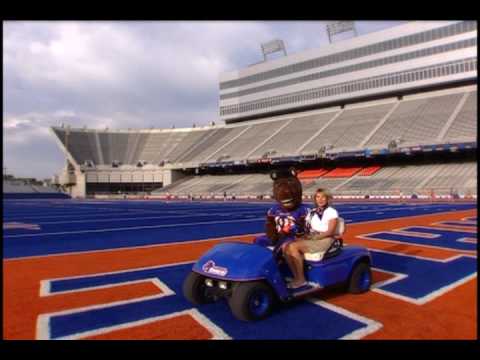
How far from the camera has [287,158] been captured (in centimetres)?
4881

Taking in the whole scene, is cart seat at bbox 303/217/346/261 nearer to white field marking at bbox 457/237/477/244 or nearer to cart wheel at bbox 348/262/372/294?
cart wheel at bbox 348/262/372/294

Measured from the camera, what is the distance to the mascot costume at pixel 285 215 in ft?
16.0

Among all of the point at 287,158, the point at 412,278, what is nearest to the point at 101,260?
the point at 412,278

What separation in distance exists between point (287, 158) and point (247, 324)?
45.5m

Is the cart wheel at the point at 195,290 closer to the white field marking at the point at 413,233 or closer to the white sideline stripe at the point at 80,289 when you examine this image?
the white sideline stripe at the point at 80,289

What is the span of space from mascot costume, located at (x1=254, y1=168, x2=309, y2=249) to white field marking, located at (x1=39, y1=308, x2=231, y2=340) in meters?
1.36

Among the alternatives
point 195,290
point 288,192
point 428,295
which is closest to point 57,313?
point 195,290

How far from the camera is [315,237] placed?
4.94 m

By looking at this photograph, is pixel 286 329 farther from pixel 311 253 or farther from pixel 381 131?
pixel 381 131

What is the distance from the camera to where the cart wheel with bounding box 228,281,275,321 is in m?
3.96

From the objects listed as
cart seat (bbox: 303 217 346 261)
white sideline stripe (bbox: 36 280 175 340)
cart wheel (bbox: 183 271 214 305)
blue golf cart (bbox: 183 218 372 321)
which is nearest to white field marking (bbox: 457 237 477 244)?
blue golf cart (bbox: 183 218 372 321)
